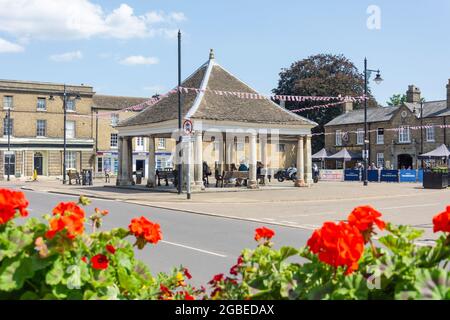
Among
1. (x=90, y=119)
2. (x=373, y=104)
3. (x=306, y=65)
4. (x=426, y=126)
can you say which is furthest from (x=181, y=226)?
(x=373, y=104)

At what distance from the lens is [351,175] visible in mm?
46031

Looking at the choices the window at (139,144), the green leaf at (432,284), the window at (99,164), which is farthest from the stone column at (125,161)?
the green leaf at (432,284)

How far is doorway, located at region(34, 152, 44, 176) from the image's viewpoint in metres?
56.5

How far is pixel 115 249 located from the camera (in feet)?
10.2

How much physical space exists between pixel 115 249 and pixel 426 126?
54398mm

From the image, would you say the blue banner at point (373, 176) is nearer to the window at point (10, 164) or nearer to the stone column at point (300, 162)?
the stone column at point (300, 162)

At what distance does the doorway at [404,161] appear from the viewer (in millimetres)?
57938

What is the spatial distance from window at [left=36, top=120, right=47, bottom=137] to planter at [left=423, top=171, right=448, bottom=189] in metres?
41.5

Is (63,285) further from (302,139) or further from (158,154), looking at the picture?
(158,154)

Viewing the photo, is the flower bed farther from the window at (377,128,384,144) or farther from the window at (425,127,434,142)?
the window at (377,128,384,144)

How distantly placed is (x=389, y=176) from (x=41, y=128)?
3778 centimetres

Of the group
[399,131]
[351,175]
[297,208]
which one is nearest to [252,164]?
[297,208]

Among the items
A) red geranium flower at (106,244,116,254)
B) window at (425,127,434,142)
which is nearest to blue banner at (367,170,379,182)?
window at (425,127,434,142)

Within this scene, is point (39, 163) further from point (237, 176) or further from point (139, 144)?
point (237, 176)
